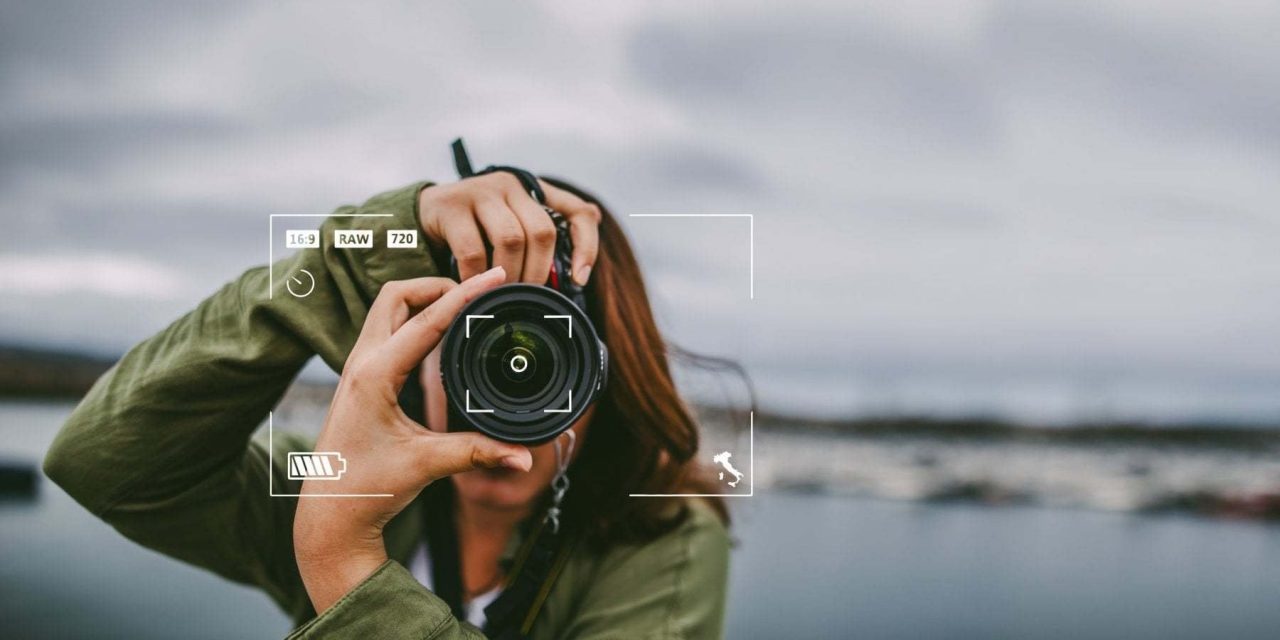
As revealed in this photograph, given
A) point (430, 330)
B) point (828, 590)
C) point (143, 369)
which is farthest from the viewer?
point (828, 590)

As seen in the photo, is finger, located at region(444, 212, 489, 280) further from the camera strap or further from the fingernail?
the fingernail

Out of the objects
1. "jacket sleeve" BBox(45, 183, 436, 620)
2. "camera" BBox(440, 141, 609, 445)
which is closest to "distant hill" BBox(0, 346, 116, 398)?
"jacket sleeve" BBox(45, 183, 436, 620)

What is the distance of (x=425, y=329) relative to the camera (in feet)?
1.96

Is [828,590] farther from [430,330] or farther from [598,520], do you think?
[430,330]

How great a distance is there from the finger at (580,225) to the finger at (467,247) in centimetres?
8

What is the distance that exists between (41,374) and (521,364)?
2.70 ft

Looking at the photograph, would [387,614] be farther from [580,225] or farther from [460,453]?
[580,225]

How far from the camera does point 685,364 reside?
845 millimetres

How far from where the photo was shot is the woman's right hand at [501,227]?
0.67 metres

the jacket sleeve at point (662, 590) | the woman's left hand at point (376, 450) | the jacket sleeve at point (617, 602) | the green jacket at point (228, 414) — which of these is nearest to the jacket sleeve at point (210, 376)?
the green jacket at point (228, 414)

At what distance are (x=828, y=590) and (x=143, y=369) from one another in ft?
4.81

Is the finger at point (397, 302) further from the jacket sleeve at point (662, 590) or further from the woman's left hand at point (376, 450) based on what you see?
the jacket sleeve at point (662, 590)

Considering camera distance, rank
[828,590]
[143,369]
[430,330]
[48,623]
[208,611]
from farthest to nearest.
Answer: [828,590]
[208,611]
[48,623]
[143,369]
[430,330]

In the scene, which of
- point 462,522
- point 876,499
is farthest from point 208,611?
point 876,499
